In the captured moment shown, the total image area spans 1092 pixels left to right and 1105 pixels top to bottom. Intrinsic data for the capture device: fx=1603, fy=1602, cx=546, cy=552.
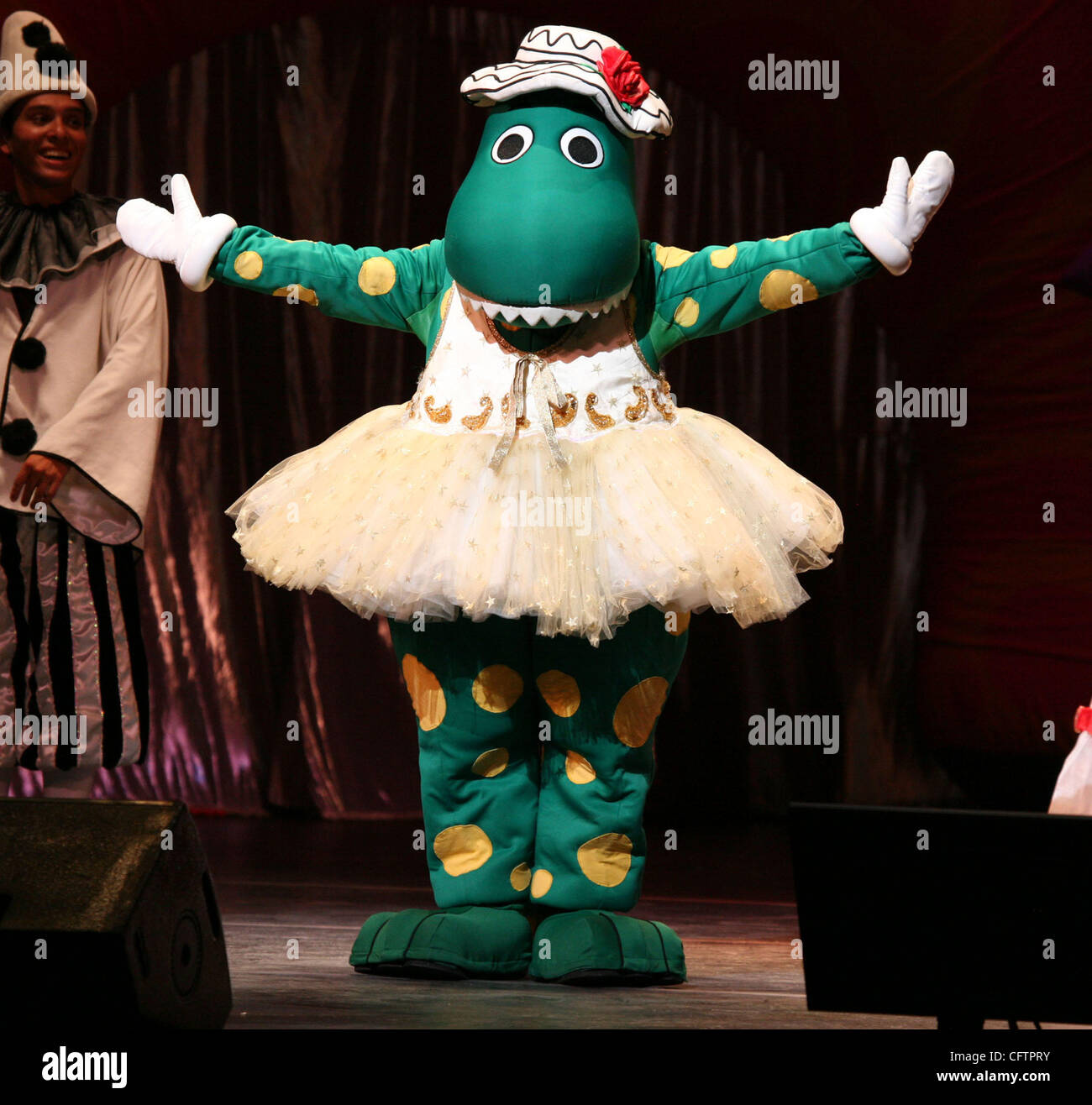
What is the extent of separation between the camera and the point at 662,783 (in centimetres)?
414

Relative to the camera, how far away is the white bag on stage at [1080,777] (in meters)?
2.04

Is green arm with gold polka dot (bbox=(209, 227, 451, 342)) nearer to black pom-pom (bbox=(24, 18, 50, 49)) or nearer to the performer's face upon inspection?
the performer's face

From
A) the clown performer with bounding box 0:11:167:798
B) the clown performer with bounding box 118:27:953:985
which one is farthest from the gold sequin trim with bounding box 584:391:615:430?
the clown performer with bounding box 0:11:167:798

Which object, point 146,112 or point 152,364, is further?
point 146,112

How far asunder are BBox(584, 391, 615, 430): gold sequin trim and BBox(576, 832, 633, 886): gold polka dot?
0.57m

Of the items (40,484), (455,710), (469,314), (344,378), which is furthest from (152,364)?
(344,378)

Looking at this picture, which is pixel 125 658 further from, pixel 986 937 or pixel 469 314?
pixel 986 937

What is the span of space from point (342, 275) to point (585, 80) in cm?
45

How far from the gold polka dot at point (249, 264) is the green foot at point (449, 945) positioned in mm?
953

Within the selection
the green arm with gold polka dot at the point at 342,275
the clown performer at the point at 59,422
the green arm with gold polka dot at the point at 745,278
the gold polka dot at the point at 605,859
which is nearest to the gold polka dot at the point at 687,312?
the green arm with gold polka dot at the point at 745,278

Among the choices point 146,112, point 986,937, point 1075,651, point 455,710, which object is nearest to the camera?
point 986,937

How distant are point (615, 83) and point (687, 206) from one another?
190 cm

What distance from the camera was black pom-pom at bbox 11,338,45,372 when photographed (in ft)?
9.37

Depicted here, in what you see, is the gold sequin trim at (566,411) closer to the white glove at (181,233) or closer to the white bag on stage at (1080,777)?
the white glove at (181,233)
